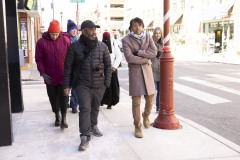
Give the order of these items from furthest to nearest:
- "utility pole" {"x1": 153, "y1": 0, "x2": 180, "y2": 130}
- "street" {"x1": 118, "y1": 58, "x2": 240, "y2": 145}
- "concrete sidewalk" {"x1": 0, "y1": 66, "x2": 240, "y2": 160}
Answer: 1. "street" {"x1": 118, "y1": 58, "x2": 240, "y2": 145}
2. "utility pole" {"x1": 153, "y1": 0, "x2": 180, "y2": 130}
3. "concrete sidewalk" {"x1": 0, "y1": 66, "x2": 240, "y2": 160}

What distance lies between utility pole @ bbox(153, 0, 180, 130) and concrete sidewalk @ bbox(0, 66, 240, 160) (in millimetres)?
167

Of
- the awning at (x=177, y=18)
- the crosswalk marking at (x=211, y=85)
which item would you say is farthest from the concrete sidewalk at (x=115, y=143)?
the awning at (x=177, y=18)

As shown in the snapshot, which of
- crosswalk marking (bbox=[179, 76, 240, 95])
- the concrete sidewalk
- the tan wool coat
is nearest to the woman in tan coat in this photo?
the tan wool coat

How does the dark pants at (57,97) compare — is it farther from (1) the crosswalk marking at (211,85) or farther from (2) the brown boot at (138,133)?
(1) the crosswalk marking at (211,85)

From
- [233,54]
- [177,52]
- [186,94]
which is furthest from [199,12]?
[186,94]

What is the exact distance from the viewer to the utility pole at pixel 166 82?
221 inches

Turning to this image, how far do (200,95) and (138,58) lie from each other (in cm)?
493

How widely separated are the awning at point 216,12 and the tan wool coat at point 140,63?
909 inches

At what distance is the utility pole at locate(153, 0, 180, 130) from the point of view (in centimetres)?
560

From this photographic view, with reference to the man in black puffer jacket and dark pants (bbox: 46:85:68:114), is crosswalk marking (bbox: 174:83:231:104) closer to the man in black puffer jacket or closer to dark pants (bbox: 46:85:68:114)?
dark pants (bbox: 46:85:68:114)

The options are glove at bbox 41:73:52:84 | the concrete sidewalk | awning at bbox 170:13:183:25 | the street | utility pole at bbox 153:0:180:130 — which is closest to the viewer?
the concrete sidewalk

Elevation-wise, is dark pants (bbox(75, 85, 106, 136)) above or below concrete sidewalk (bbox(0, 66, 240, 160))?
above

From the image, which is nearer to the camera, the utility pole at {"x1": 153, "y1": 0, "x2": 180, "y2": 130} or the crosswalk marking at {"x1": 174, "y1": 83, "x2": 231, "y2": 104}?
the utility pole at {"x1": 153, "y1": 0, "x2": 180, "y2": 130}

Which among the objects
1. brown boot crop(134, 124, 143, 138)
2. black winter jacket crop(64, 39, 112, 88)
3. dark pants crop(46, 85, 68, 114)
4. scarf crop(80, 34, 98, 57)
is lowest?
brown boot crop(134, 124, 143, 138)
